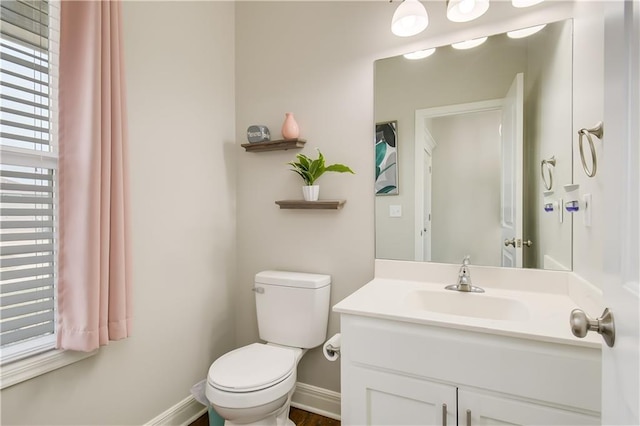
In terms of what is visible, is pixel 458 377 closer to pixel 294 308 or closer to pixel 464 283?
pixel 464 283

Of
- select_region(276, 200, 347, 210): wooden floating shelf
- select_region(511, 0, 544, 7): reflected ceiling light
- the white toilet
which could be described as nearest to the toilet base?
the white toilet

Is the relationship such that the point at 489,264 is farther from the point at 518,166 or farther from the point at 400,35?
the point at 400,35

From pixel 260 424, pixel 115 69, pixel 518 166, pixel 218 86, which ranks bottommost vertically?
pixel 260 424

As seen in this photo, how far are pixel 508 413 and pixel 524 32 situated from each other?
1490 mm

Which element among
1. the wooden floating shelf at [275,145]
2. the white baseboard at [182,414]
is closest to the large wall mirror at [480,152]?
the wooden floating shelf at [275,145]

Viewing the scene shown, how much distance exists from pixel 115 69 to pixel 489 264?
1794 millimetres

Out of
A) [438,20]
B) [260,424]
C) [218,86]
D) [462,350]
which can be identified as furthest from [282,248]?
[438,20]

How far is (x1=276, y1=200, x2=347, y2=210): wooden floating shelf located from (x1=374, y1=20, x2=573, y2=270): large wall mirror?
0.22 metres

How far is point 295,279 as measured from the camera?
A: 1814mm

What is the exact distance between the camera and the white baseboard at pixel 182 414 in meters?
1.68

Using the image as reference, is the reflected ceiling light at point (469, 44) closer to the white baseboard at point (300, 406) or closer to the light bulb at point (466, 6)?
the light bulb at point (466, 6)

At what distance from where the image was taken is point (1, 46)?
3.87 feet

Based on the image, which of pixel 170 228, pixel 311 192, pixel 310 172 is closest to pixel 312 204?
pixel 311 192

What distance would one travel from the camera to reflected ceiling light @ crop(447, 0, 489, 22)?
1.43m
